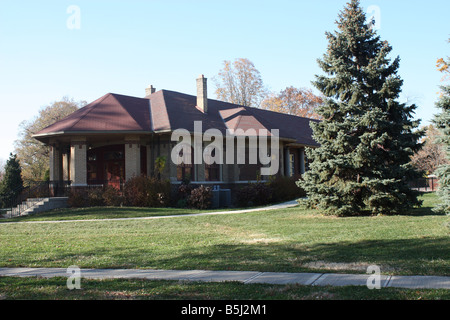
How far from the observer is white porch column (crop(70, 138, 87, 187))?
24516mm

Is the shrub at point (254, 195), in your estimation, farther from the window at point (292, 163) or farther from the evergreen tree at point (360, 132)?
the window at point (292, 163)

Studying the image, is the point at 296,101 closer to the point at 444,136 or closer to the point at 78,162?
the point at 78,162

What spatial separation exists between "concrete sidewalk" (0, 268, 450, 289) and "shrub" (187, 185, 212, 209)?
586 inches

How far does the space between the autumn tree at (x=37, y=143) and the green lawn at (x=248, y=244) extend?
32.4 meters

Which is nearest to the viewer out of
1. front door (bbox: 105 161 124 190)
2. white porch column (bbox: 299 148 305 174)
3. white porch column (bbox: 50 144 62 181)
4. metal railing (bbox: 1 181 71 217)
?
metal railing (bbox: 1 181 71 217)

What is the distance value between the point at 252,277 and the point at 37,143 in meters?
45.0

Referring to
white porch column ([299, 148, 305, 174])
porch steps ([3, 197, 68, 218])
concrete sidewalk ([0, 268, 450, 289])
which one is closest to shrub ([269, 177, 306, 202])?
white porch column ([299, 148, 305, 174])

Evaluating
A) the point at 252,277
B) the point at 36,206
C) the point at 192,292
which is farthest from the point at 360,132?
the point at 36,206

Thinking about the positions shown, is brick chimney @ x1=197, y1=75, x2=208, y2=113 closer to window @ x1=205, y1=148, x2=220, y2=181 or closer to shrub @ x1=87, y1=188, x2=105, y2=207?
window @ x1=205, y1=148, x2=220, y2=181

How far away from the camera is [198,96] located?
1183 inches

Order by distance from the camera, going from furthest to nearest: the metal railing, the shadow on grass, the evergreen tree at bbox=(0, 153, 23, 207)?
the evergreen tree at bbox=(0, 153, 23, 207)
the metal railing
the shadow on grass

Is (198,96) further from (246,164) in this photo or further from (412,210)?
(412,210)

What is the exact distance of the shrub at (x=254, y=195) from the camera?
79.8ft

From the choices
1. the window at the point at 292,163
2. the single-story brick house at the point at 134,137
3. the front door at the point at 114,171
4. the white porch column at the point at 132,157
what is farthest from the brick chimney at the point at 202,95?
the window at the point at 292,163
